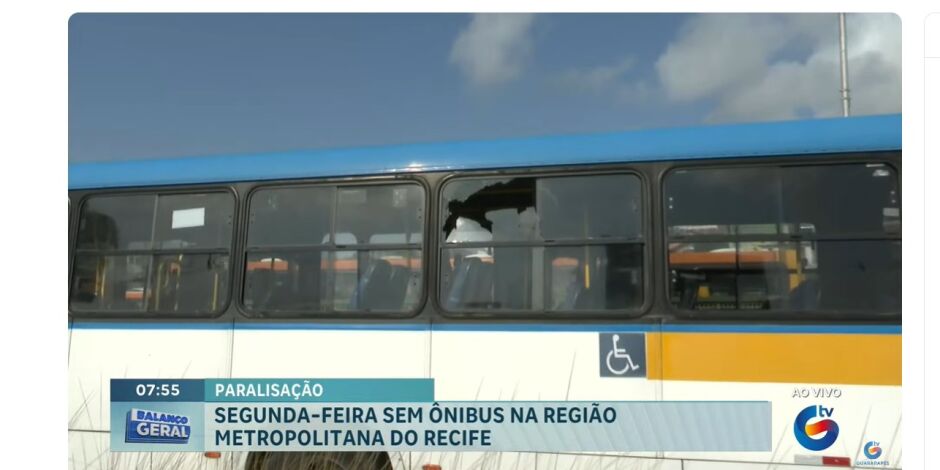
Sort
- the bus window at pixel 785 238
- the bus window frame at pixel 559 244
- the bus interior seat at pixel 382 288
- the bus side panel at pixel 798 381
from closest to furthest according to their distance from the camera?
the bus side panel at pixel 798 381 < the bus window at pixel 785 238 < the bus window frame at pixel 559 244 < the bus interior seat at pixel 382 288

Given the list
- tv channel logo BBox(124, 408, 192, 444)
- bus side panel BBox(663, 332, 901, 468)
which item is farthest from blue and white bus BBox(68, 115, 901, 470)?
tv channel logo BBox(124, 408, 192, 444)

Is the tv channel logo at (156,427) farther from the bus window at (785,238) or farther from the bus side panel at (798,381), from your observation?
the bus window at (785,238)

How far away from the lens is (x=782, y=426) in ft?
14.3

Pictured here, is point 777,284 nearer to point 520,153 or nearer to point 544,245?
point 544,245

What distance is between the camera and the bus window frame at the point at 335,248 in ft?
16.0

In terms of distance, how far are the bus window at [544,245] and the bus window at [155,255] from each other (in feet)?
5.88

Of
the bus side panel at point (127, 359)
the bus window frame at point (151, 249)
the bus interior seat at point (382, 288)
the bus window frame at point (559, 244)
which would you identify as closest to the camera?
the bus window frame at point (559, 244)

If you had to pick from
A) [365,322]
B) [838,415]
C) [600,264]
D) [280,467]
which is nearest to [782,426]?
[838,415]

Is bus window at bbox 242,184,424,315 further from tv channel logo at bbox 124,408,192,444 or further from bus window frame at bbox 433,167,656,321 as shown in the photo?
tv channel logo at bbox 124,408,192,444

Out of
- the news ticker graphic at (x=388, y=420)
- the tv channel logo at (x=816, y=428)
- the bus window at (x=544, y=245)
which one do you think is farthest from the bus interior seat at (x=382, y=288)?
the tv channel logo at (x=816, y=428)

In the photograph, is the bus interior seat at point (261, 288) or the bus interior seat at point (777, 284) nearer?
the bus interior seat at point (777, 284)

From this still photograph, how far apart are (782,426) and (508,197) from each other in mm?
2318

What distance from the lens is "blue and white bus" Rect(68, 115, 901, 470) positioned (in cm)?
435

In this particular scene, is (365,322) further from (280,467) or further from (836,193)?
(836,193)
